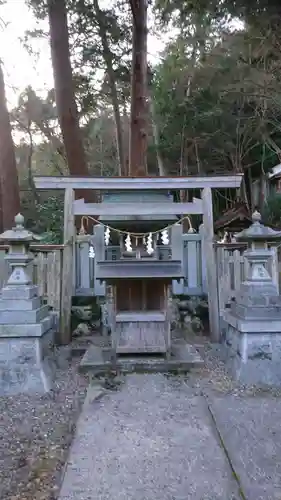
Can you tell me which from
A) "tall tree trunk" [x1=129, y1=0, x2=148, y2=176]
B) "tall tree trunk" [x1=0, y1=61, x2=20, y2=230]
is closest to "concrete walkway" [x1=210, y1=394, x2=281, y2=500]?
"tall tree trunk" [x1=129, y1=0, x2=148, y2=176]

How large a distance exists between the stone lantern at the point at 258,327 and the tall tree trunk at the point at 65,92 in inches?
200

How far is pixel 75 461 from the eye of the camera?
2.69 meters

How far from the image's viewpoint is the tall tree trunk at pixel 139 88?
349 inches

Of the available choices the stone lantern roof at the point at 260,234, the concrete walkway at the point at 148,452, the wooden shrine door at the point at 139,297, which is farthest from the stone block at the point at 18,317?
the stone lantern roof at the point at 260,234

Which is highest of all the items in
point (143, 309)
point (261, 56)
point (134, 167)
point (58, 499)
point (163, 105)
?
point (163, 105)

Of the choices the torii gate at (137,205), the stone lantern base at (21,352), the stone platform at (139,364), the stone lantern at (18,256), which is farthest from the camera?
the torii gate at (137,205)

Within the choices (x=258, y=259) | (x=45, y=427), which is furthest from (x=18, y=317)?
(x=258, y=259)

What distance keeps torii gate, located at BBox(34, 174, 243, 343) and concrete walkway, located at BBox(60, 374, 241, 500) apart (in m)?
2.03

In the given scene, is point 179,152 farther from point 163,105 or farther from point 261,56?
point 261,56

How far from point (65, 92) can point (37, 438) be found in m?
7.34

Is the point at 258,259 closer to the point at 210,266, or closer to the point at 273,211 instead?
the point at 210,266

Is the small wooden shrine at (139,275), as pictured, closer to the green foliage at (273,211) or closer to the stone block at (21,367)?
the stone block at (21,367)

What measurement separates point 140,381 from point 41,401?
3.35 feet

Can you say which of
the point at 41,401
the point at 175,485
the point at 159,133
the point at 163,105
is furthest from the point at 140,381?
the point at 159,133
